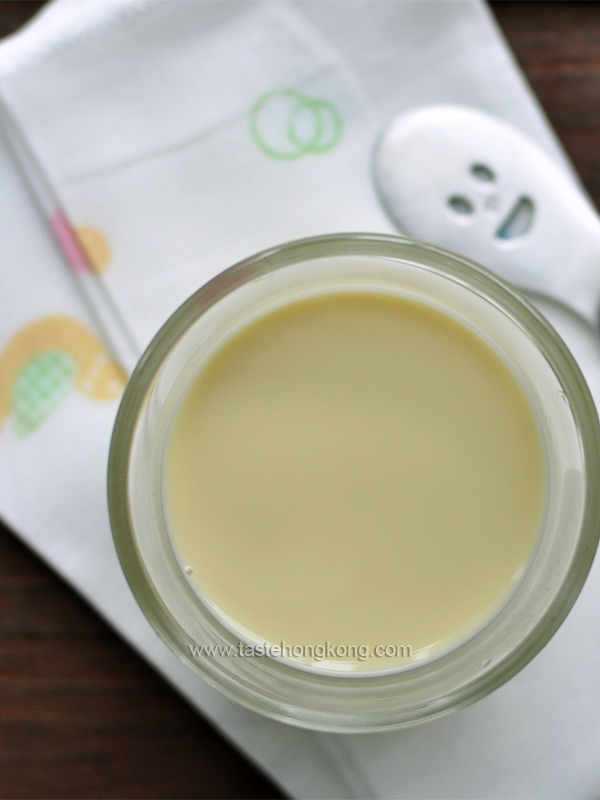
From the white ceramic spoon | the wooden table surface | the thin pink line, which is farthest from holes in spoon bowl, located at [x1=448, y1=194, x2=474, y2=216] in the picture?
the thin pink line

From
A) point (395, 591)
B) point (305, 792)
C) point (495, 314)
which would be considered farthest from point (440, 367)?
point (305, 792)

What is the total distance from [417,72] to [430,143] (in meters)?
0.07

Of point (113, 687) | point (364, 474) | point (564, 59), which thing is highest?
point (564, 59)

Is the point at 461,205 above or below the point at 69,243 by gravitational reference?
below

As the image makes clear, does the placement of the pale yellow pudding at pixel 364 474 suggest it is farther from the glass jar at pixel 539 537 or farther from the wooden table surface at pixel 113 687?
the wooden table surface at pixel 113 687

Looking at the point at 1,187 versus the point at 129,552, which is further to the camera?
the point at 1,187

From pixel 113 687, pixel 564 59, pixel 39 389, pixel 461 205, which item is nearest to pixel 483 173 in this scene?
pixel 461 205

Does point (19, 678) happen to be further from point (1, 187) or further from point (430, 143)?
point (430, 143)

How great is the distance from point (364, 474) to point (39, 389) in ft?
0.96

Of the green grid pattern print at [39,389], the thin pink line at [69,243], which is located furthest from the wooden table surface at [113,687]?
the thin pink line at [69,243]

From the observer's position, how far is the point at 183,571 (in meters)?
0.55

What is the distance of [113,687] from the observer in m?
0.64

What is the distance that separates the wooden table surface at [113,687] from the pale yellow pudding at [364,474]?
0.17 m

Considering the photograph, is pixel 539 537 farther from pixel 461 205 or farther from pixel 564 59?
pixel 564 59
